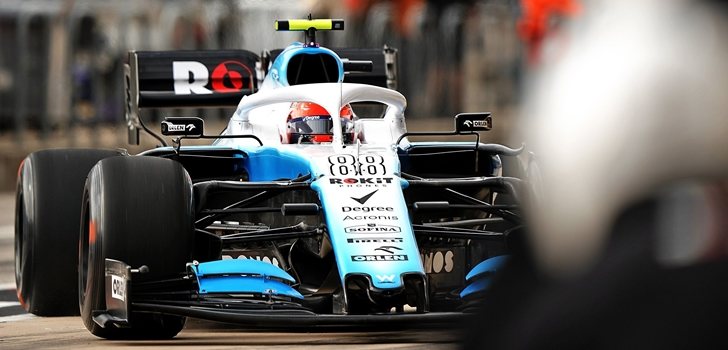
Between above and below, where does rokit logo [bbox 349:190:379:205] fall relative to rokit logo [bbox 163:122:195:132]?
below

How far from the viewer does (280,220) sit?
8109mm

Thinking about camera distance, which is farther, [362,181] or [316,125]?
[316,125]

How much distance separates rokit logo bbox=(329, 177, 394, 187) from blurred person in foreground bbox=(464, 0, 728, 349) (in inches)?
209

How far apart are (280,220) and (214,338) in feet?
3.32

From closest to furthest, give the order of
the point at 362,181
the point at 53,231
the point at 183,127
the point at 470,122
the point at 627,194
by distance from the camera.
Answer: the point at 627,194 → the point at 362,181 → the point at 183,127 → the point at 470,122 → the point at 53,231

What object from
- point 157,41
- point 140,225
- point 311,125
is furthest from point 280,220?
point 157,41

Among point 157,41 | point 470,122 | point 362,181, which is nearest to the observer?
point 362,181

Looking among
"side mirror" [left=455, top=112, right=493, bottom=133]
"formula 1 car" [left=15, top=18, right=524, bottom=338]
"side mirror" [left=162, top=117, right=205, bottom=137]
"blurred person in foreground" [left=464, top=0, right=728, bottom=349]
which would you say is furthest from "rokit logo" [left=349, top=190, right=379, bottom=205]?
"blurred person in foreground" [left=464, top=0, right=728, bottom=349]

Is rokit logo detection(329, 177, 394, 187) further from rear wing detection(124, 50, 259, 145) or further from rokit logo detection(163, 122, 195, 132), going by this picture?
rear wing detection(124, 50, 259, 145)

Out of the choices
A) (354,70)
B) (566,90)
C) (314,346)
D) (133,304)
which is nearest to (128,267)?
(133,304)

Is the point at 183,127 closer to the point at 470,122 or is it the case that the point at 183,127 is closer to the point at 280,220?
the point at 280,220

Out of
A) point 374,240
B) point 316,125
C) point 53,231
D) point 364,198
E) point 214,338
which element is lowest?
point 214,338

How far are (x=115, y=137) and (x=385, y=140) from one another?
13.3 meters

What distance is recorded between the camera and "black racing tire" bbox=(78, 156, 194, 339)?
22.5 ft
